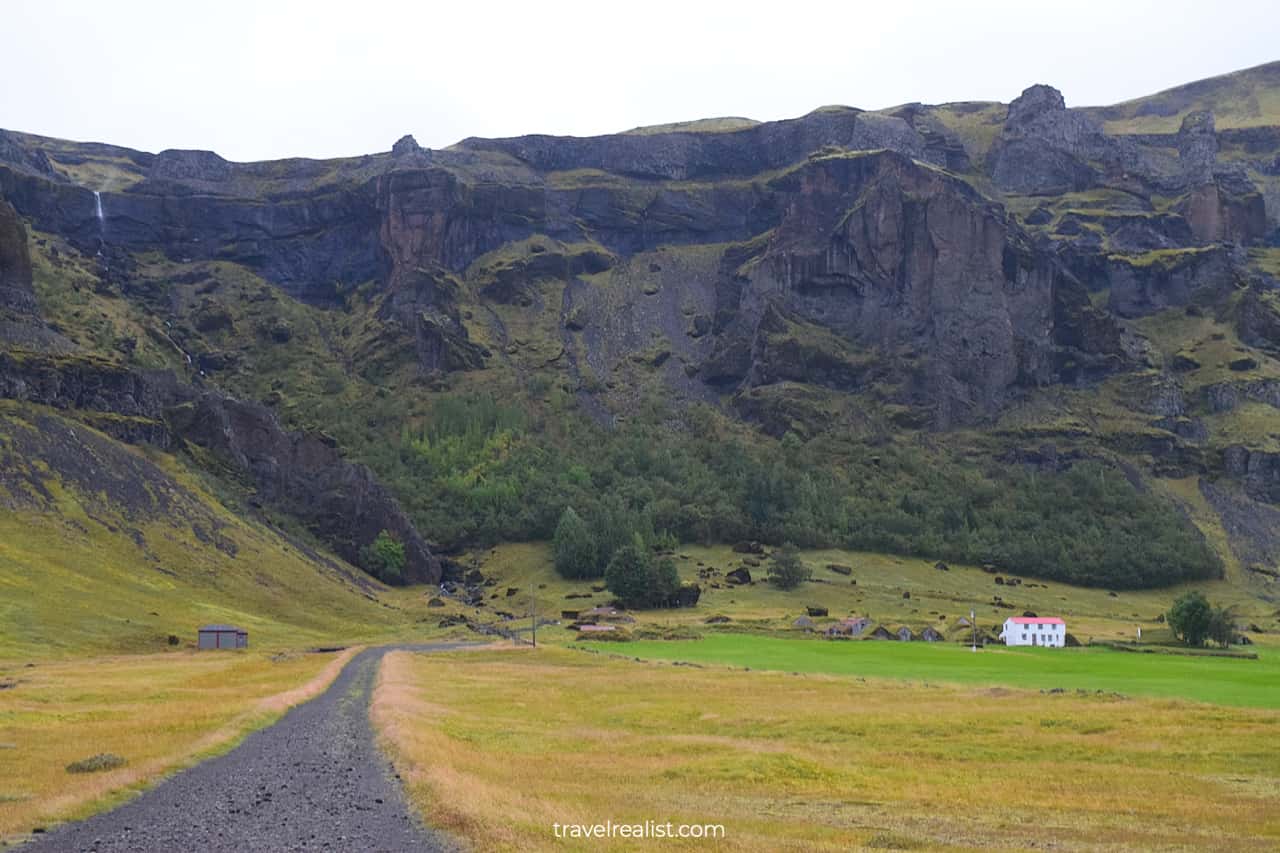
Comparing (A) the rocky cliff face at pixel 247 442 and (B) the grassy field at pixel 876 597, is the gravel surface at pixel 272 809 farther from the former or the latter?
(A) the rocky cliff face at pixel 247 442

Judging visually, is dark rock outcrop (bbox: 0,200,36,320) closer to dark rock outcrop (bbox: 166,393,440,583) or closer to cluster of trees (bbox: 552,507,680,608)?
dark rock outcrop (bbox: 166,393,440,583)

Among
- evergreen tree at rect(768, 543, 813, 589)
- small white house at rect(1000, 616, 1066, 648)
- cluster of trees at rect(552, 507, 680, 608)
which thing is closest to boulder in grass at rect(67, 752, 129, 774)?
small white house at rect(1000, 616, 1066, 648)

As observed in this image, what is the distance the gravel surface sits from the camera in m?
23.1

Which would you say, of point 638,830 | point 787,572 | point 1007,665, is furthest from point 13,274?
point 638,830

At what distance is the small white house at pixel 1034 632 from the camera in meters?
120

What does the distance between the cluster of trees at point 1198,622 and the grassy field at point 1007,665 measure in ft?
36.4

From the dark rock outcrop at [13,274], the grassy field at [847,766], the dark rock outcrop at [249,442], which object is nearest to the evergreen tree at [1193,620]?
the grassy field at [847,766]

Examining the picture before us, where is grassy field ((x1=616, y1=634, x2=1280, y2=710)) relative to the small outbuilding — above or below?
above

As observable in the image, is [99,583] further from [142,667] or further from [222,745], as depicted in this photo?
[222,745]

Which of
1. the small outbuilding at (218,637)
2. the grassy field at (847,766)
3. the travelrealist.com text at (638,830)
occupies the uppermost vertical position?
the travelrealist.com text at (638,830)

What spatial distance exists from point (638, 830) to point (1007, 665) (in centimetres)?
6403

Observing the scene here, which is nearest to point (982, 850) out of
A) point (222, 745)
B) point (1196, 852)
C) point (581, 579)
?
point (1196, 852)

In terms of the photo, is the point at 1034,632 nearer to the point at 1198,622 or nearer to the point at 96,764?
the point at 1198,622

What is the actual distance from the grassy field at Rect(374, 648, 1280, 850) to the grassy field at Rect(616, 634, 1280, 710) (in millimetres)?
8603
